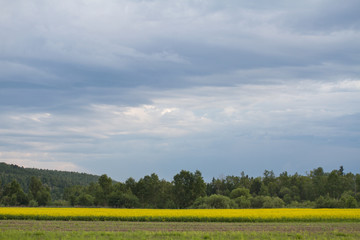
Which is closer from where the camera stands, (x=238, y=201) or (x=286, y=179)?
(x=238, y=201)

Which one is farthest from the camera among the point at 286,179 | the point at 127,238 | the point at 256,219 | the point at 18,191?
the point at 286,179

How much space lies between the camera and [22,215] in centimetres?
4606

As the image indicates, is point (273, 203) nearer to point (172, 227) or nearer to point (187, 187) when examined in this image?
point (187, 187)

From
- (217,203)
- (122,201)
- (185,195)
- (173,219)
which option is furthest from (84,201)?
(173,219)

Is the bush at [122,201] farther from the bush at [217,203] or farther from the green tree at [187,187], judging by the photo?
the bush at [217,203]

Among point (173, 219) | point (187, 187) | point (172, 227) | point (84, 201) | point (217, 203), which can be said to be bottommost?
point (84, 201)

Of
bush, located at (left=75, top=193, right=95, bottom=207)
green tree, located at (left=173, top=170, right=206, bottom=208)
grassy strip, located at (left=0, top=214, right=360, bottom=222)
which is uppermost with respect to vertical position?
green tree, located at (left=173, top=170, right=206, bottom=208)

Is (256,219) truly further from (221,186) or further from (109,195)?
(221,186)

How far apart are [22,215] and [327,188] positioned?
8698cm

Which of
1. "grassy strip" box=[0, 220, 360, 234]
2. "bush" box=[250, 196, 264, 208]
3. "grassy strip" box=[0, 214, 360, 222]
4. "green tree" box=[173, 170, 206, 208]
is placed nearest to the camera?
"grassy strip" box=[0, 220, 360, 234]

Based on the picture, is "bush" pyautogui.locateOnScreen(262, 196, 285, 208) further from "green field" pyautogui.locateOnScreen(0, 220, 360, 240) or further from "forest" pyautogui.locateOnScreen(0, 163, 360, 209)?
"green field" pyautogui.locateOnScreen(0, 220, 360, 240)

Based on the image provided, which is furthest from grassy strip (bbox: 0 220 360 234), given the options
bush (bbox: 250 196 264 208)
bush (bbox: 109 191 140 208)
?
bush (bbox: 109 191 140 208)

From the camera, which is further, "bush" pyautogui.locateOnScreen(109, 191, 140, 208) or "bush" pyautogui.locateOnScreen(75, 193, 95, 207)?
"bush" pyautogui.locateOnScreen(75, 193, 95, 207)

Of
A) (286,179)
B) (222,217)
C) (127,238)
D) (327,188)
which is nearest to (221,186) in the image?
(286,179)
